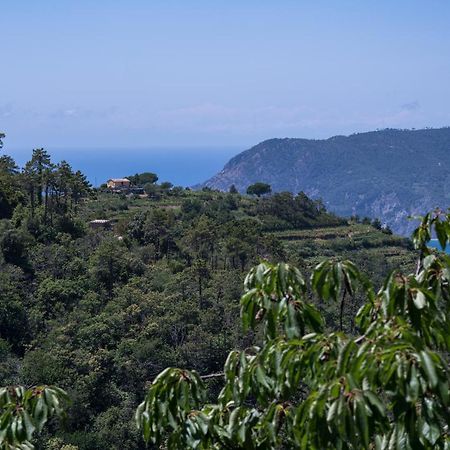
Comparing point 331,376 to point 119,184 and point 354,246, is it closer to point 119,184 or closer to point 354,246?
point 354,246

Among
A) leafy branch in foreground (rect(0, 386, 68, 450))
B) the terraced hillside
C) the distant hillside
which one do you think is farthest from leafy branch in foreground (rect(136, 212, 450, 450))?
the distant hillside

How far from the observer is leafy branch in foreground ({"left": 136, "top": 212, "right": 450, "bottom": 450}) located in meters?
2.17

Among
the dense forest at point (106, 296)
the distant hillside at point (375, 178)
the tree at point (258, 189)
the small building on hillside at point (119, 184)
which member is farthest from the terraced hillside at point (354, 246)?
the distant hillside at point (375, 178)

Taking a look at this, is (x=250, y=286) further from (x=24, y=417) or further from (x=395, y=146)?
(x=395, y=146)

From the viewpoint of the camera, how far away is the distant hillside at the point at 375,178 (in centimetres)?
16800

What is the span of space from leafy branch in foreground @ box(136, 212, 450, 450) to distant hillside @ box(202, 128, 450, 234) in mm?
153434

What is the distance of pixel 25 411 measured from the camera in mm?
2801

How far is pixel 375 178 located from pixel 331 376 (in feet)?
600

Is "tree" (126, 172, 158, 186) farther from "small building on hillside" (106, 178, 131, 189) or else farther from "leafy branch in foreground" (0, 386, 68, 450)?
"leafy branch in foreground" (0, 386, 68, 450)

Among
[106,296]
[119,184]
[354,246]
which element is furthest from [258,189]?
[106,296]

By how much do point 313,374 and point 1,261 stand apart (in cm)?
2651

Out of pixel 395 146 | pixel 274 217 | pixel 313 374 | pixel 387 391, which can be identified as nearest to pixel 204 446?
pixel 313 374

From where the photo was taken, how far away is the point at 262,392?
2871 millimetres

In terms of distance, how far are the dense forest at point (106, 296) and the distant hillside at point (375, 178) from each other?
12440 centimetres
